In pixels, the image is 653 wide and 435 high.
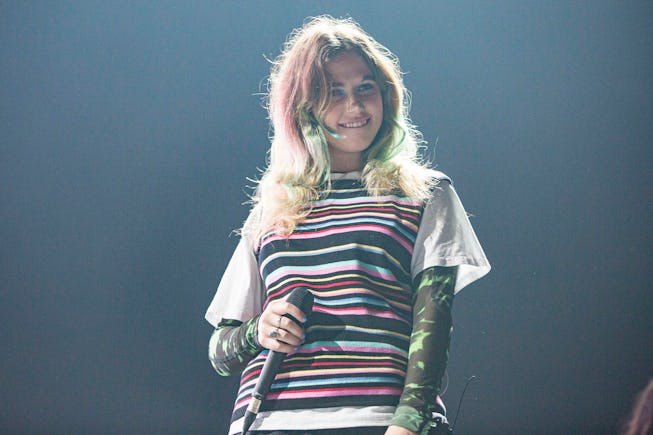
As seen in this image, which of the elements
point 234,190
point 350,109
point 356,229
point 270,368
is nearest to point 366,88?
point 350,109

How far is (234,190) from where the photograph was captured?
2.08m

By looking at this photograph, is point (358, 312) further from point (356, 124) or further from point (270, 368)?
point (356, 124)

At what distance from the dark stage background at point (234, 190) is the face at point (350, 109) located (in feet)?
2.47

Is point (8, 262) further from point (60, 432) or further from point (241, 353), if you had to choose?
point (241, 353)

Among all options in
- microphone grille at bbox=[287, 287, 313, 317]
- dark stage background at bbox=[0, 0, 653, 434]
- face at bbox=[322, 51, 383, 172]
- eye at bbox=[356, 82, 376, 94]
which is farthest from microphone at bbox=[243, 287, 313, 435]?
dark stage background at bbox=[0, 0, 653, 434]

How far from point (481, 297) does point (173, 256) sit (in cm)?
89

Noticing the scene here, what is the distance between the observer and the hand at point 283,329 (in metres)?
1.11

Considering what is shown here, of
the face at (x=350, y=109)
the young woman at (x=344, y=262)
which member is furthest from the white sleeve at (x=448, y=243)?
the face at (x=350, y=109)

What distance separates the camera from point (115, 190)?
2064mm

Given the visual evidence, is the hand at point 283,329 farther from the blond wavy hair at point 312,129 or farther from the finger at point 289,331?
the blond wavy hair at point 312,129

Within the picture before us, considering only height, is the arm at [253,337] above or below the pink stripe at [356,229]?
below

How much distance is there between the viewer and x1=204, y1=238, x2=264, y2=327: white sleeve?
133 centimetres

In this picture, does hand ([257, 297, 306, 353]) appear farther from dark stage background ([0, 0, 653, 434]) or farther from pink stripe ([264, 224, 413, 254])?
dark stage background ([0, 0, 653, 434])

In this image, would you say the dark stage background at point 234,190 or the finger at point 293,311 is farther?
the dark stage background at point 234,190
